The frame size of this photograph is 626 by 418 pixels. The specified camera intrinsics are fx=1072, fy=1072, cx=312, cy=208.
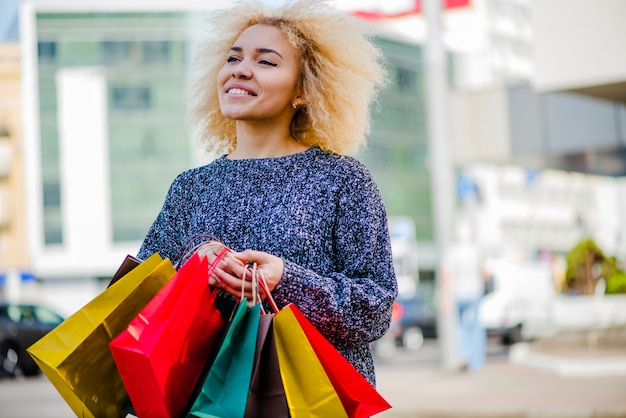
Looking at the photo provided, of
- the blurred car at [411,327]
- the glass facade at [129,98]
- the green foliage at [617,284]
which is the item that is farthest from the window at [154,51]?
the green foliage at [617,284]

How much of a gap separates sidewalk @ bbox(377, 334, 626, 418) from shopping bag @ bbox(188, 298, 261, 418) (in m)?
7.67

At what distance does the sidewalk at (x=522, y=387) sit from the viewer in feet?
33.1

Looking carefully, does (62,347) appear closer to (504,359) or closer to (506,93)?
(506,93)

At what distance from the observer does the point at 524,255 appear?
69.5 metres

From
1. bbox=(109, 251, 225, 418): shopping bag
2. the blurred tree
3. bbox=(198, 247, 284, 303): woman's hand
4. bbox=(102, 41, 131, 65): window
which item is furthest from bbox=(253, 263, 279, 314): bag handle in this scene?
bbox=(102, 41, 131, 65): window

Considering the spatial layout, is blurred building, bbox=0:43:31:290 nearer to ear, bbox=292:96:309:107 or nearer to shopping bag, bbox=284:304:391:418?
ear, bbox=292:96:309:107

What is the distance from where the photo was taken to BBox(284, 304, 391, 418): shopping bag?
2318 mm

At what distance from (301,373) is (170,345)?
308 mm

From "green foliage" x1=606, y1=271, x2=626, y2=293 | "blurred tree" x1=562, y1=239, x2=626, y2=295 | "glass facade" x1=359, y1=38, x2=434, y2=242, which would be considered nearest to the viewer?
"green foliage" x1=606, y1=271, x2=626, y2=293

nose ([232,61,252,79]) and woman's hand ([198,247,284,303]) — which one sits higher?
nose ([232,61,252,79])

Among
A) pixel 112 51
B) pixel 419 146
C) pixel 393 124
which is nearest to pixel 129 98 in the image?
pixel 112 51

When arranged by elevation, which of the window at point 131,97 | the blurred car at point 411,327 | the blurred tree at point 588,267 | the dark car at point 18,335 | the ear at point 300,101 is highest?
the window at point 131,97

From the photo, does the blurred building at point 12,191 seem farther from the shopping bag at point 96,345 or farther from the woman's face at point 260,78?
the shopping bag at point 96,345

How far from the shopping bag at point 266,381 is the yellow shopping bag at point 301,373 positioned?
18 millimetres
